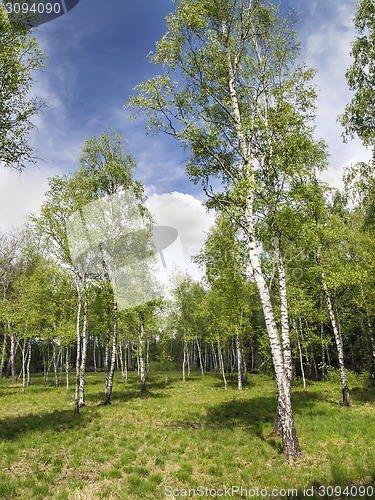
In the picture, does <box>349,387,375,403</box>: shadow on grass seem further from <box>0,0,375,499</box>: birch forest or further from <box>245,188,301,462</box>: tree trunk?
<box>245,188,301,462</box>: tree trunk

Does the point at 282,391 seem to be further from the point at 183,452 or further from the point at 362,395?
the point at 362,395

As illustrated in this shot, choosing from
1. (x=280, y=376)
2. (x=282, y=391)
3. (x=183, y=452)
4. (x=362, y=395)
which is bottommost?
(x=362, y=395)

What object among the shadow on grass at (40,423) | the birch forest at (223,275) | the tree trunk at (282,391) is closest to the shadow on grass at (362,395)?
the birch forest at (223,275)

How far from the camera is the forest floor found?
23.6 ft

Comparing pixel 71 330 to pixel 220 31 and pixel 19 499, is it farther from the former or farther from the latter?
pixel 220 31

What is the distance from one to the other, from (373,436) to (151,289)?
18.9 meters

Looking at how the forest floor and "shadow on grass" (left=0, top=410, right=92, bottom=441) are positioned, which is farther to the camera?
"shadow on grass" (left=0, top=410, right=92, bottom=441)

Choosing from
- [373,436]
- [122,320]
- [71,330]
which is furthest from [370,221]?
[71,330]

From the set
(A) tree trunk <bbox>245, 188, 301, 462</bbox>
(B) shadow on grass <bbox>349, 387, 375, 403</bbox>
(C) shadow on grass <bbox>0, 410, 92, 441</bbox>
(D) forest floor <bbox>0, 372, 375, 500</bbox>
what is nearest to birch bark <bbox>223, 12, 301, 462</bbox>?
(A) tree trunk <bbox>245, 188, 301, 462</bbox>

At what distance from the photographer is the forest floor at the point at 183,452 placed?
7.20 meters

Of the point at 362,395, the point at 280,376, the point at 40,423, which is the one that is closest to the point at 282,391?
the point at 280,376

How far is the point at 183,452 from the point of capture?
32.4 feet

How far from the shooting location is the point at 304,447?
9375 mm

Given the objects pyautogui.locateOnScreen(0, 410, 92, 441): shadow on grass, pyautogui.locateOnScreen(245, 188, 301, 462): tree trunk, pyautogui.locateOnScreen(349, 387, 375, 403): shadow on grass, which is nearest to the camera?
pyautogui.locateOnScreen(245, 188, 301, 462): tree trunk
